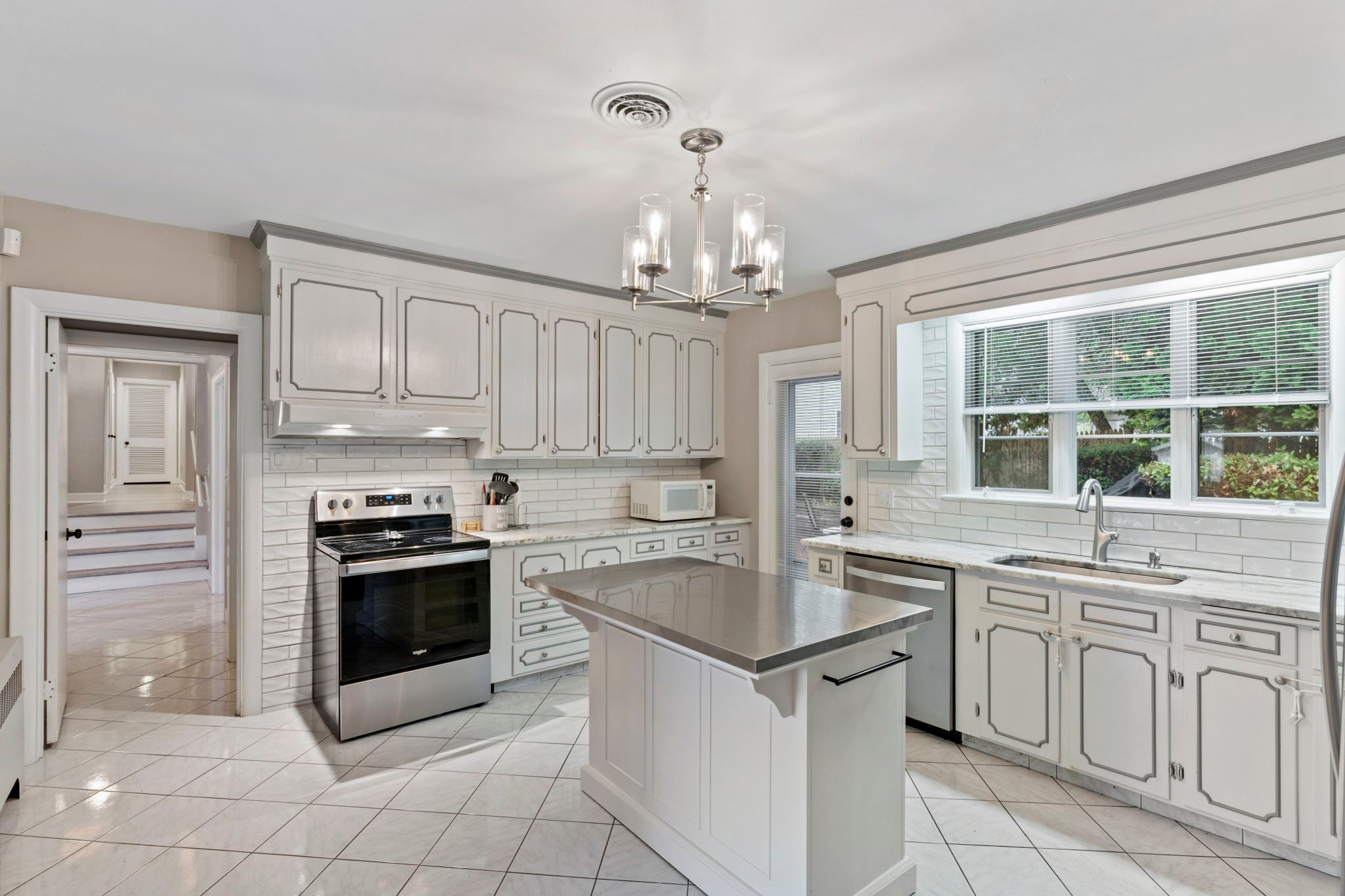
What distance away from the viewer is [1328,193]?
7.73 feet

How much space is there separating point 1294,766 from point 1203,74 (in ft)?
7.09

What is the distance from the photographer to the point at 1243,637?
227 centimetres

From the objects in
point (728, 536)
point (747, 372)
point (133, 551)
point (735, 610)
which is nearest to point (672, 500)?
point (728, 536)

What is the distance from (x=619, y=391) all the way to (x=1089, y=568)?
2898mm

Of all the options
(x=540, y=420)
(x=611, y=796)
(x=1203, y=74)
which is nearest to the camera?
(x=1203, y=74)

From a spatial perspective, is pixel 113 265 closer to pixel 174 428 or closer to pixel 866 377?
pixel 866 377

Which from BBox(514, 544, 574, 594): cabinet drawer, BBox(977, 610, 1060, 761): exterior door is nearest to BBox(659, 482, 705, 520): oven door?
BBox(514, 544, 574, 594): cabinet drawer

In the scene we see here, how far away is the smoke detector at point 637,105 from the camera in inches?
80.0

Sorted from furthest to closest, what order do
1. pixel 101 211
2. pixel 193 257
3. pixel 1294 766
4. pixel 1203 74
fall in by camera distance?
pixel 193 257
pixel 101 211
pixel 1294 766
pixel 1203 74

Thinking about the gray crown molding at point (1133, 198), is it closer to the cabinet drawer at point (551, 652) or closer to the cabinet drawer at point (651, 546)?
the cabinet drawer at point (651, 546)

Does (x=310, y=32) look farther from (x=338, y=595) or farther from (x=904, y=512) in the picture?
(x=904, y=512)

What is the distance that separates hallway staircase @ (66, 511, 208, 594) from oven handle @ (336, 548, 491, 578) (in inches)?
205

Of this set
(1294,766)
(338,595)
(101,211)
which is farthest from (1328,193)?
(101,211)

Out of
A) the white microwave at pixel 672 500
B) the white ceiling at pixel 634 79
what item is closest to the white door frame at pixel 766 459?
the white microwave at pixel 672 500
